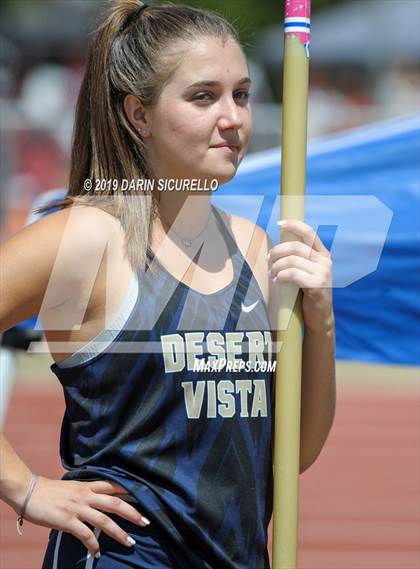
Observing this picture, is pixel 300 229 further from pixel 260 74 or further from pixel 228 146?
pixel 260 74

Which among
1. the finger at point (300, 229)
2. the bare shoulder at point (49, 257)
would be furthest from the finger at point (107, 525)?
the finger at point (300, 229)

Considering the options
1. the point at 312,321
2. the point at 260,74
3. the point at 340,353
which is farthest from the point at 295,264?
the point at 260,74

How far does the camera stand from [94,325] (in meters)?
2.24

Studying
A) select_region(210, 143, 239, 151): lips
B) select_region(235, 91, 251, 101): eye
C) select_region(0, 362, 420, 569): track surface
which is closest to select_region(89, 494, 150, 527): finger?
select_region(210, 143, 239, 151): lips

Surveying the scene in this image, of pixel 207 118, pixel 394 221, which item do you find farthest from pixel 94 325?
pixel 394 221

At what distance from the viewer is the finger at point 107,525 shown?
2217 millimetres

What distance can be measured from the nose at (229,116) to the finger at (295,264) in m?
0.29

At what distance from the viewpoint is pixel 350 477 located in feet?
24.6

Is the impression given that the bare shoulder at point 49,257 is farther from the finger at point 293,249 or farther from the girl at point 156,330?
the finger at point 293,249

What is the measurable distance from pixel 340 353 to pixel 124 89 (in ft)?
4.82

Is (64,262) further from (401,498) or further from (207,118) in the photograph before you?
(401,498)

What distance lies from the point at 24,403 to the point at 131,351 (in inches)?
294

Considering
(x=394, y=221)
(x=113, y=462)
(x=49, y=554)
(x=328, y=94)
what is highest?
(x=328, y=94)

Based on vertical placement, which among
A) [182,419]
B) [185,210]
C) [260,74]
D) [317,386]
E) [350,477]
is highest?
[260,74]
